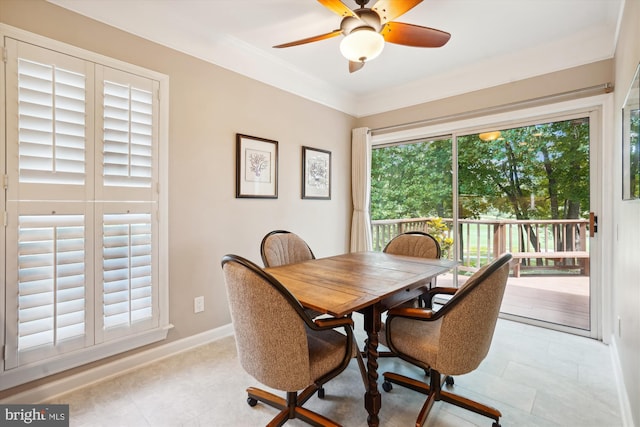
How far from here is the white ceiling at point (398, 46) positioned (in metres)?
2.16

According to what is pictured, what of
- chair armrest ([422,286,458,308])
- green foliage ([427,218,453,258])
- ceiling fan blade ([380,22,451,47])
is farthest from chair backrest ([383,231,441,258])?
ceiling fan blade ([380,22,451,47])

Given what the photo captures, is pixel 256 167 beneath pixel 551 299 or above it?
above

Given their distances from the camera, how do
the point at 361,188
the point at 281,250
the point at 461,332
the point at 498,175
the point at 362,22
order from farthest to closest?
the point at 361,188 < the point at 498,175 < the point at 281,250 < the point at 362,22 < the point at 461,332

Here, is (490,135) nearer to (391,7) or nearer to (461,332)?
(391,7)

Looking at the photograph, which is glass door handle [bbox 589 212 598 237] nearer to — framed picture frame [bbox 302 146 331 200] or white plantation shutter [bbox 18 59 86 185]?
framed picture frame [bbox 302 146 331 200]

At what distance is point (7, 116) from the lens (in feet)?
5.29

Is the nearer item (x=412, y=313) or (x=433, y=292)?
(x=412, y=313)

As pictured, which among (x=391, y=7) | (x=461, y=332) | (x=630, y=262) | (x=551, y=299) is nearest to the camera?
(x=461, y=332)

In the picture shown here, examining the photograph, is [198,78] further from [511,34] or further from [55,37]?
[511,34]

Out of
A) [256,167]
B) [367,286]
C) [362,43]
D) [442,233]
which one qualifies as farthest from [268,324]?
[442,233]

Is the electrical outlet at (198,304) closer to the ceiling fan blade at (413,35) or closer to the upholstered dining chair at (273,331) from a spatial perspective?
the upholstered dining chair at (273,331)

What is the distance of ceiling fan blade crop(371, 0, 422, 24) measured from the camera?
1670 mm

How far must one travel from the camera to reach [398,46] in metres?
2.72

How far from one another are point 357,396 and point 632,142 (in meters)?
2.01
